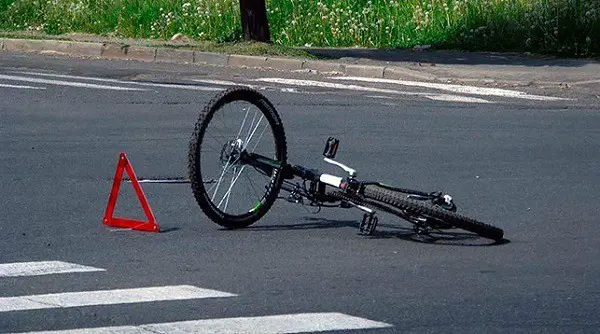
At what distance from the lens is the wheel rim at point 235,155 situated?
845 centimetres

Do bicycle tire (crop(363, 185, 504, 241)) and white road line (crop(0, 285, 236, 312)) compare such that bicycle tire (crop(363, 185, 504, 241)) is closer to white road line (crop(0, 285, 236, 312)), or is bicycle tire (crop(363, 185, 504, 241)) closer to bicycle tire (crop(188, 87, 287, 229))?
bicycle tire (crop(188, 87, 287, 229))

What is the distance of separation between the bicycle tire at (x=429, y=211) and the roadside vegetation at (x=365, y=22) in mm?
14696

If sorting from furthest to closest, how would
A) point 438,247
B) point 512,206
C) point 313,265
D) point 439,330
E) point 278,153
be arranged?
point 512,206 → point 278,153 → point 438,247 → point 313,265 → point 439,330

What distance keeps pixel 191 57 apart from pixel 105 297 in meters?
16.4

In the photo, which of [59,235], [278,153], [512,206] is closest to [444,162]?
[512,206]

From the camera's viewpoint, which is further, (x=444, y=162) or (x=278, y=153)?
(x=444, y=162)

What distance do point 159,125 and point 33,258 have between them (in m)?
6.58

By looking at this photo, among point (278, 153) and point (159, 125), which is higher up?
point (278, 153)

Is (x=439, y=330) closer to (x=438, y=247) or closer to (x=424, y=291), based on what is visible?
(x=424, y=291)

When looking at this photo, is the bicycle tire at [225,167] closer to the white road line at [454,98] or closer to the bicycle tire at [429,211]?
the bicycle tire at [429,211]

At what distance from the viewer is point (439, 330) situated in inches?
238

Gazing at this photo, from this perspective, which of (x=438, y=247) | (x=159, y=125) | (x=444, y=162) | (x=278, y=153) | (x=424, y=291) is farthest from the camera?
(x=159, y=125)

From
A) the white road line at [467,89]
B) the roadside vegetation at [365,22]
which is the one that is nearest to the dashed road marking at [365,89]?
the white road line at [467,89]

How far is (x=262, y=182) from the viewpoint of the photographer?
28.5 feet
